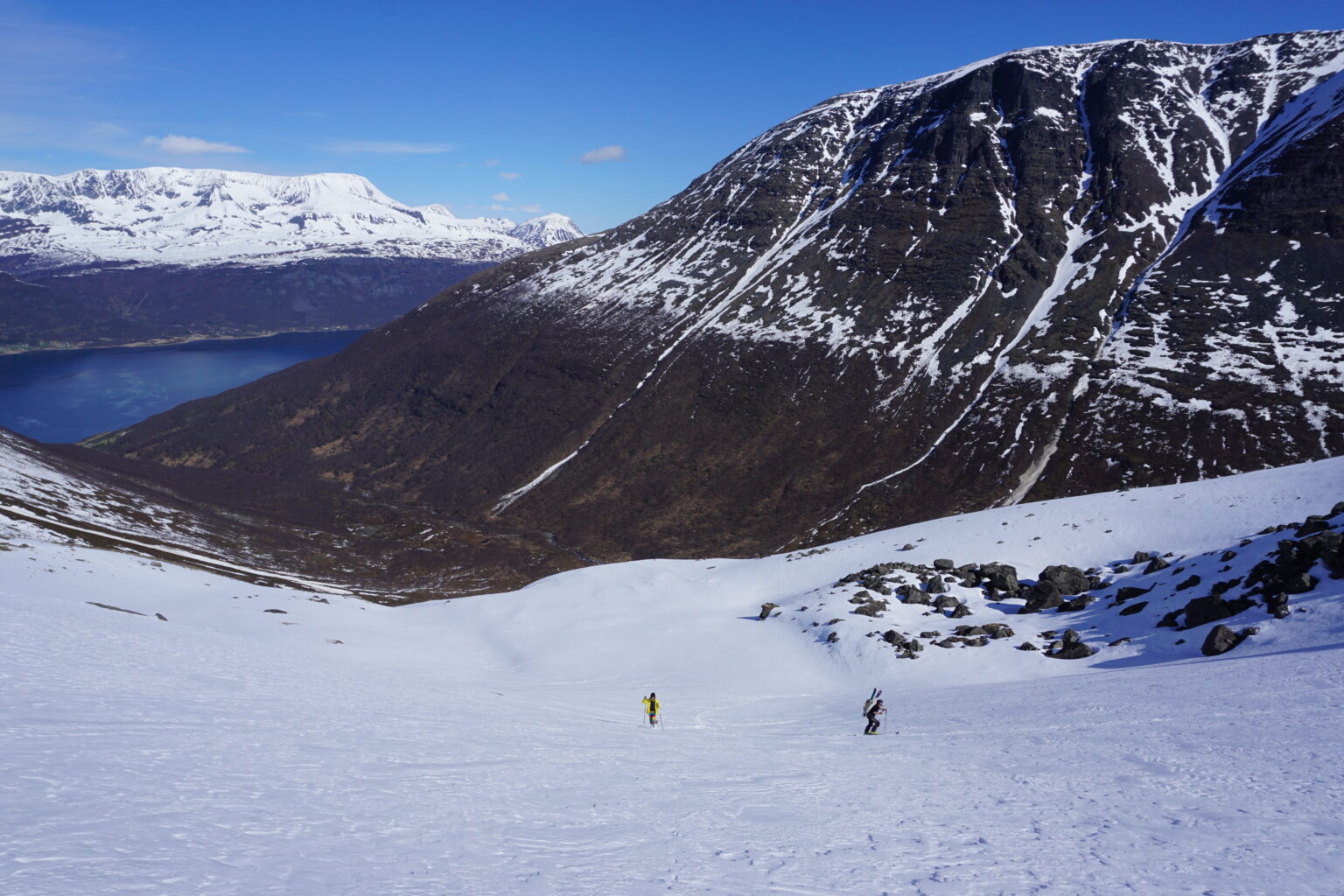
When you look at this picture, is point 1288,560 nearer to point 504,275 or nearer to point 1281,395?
point 1281,395

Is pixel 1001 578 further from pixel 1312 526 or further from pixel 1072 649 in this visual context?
pixel 1312 526

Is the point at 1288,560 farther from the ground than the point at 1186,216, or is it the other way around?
the point at 1186,216

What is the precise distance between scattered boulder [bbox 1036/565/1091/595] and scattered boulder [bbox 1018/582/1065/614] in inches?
15.9

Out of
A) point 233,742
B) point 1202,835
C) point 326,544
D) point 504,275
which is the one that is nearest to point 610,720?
point 233,742

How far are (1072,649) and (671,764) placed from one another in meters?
18.7

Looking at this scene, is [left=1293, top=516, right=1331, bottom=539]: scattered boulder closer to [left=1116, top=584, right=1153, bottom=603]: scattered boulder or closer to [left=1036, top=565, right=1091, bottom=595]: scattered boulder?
[left=1116, top=584, right=1153, bottom=603]: scattered boulder

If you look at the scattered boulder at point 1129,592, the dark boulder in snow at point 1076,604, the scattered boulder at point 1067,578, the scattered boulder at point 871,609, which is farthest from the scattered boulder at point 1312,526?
the scattered boulder at point 871,609

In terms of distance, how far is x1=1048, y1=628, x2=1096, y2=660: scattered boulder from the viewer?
87.2 ft

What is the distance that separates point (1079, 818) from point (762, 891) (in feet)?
20.0

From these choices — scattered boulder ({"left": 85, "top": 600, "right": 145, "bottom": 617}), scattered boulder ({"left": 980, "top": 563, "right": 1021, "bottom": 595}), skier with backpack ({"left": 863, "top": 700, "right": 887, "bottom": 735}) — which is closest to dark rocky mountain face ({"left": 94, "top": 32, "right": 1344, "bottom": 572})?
scattered boulder ({"left": 980, "top": 563, "right": 1021, "bottom": 595})

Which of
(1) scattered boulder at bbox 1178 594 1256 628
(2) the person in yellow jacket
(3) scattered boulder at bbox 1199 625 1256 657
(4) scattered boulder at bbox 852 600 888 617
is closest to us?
(3) scattered boulder at bbox 1199 625 1256 657

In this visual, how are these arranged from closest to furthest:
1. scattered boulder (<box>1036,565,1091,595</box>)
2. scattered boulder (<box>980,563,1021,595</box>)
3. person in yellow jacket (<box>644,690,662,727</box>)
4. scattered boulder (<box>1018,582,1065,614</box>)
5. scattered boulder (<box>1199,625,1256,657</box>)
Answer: scattered boulder (<box>1199,625,1256,657</box>), person in yellow jacket (<box>644,690,662,727</box>), scattered boulder (<box>1018,582,1065,614</box>), scattered boulder (<box>1036,565,1091,595</box>), scattered boulder (<box>980,563,1021,595</box>)

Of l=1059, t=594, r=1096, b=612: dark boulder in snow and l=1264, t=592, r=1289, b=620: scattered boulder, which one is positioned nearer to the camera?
l=1264, t=592, r=1289, b=620: scattered boulder

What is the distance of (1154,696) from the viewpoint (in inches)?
732
